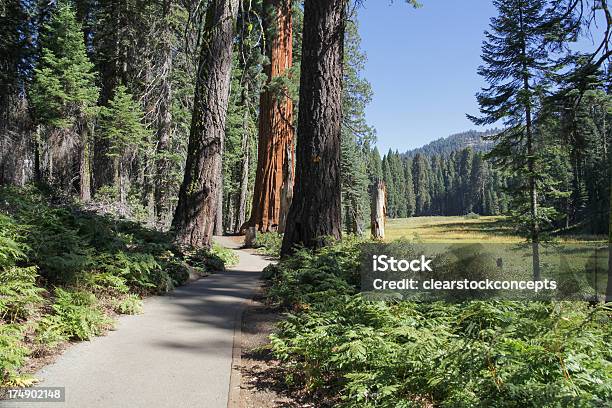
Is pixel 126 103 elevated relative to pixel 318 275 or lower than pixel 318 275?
elevated

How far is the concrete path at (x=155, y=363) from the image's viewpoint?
10.6ft

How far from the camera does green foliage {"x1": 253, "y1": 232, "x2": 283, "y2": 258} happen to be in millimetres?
15216

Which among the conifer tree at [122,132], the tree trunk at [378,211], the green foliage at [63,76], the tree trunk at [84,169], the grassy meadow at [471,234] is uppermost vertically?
the green foliage at [63,76]

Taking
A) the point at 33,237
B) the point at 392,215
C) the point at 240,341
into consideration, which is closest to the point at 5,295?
the point at 33,237

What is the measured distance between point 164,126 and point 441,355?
20.0m

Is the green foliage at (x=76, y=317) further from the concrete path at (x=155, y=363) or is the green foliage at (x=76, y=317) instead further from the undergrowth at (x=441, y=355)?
the undergrowth at (x=441, y=355)

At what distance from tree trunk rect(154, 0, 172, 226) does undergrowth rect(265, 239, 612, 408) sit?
1306 cm

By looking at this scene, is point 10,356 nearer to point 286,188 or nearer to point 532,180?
point 286,188

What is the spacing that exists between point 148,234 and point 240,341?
14.9ft

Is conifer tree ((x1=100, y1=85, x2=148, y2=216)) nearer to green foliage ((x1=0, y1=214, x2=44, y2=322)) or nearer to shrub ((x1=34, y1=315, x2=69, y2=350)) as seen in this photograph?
green foliage ((x1=0, y1=214, x2=44, y2=322))

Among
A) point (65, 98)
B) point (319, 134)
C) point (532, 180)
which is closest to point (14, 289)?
point (319, 134)

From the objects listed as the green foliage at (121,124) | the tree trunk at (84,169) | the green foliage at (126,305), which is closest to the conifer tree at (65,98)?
the tree trunk at (84,169)

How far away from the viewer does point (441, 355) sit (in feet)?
9.98

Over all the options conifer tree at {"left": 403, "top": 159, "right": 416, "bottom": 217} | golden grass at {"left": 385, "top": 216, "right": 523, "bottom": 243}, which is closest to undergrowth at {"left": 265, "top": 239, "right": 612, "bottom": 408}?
golden grass at {"left": 385, "top": 216, "right": 523, "bottom": 243}
